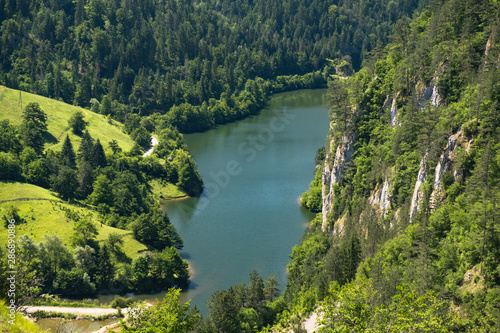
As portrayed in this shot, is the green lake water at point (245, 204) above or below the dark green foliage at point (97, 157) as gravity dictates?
below

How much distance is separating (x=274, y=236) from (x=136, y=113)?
102 meters

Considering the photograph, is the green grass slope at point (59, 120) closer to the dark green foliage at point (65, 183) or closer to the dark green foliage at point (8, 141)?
the dark green foliage at point (8, 141)

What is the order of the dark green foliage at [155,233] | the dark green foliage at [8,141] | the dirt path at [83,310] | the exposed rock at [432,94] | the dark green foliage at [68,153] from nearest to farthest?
1. the dirt path at [83,310]
2. the exposed rock at [432,94]
3. the dark green foliage at [155,233]
4. the dark green foliage at [8,141]
5. the dark green foliage at [68,153]

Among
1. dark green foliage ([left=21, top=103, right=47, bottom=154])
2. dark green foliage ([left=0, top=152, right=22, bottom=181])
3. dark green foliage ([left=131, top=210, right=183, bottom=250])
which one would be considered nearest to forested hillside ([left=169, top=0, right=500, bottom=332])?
dark green foliage ([left=131, top=210, right=183, bottom=250])

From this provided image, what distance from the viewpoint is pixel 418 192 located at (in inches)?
2921

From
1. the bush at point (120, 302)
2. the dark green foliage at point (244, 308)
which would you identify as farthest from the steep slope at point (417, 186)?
the bush at point (120, 302)

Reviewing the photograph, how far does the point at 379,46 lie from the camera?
11681 centimetres

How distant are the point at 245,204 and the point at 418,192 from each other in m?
57.1

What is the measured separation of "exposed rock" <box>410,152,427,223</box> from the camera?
72.8m

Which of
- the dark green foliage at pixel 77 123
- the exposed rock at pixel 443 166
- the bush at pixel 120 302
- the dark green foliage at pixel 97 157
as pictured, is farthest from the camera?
the dark green foliage at pixel 77 123

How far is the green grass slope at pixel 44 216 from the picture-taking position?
103 m

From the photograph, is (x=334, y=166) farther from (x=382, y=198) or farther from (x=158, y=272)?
(x=158, y=272)

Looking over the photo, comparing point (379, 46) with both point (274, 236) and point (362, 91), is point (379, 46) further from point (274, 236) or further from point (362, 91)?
point (274, 236)

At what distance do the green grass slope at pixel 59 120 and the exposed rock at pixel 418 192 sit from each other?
310 ft
